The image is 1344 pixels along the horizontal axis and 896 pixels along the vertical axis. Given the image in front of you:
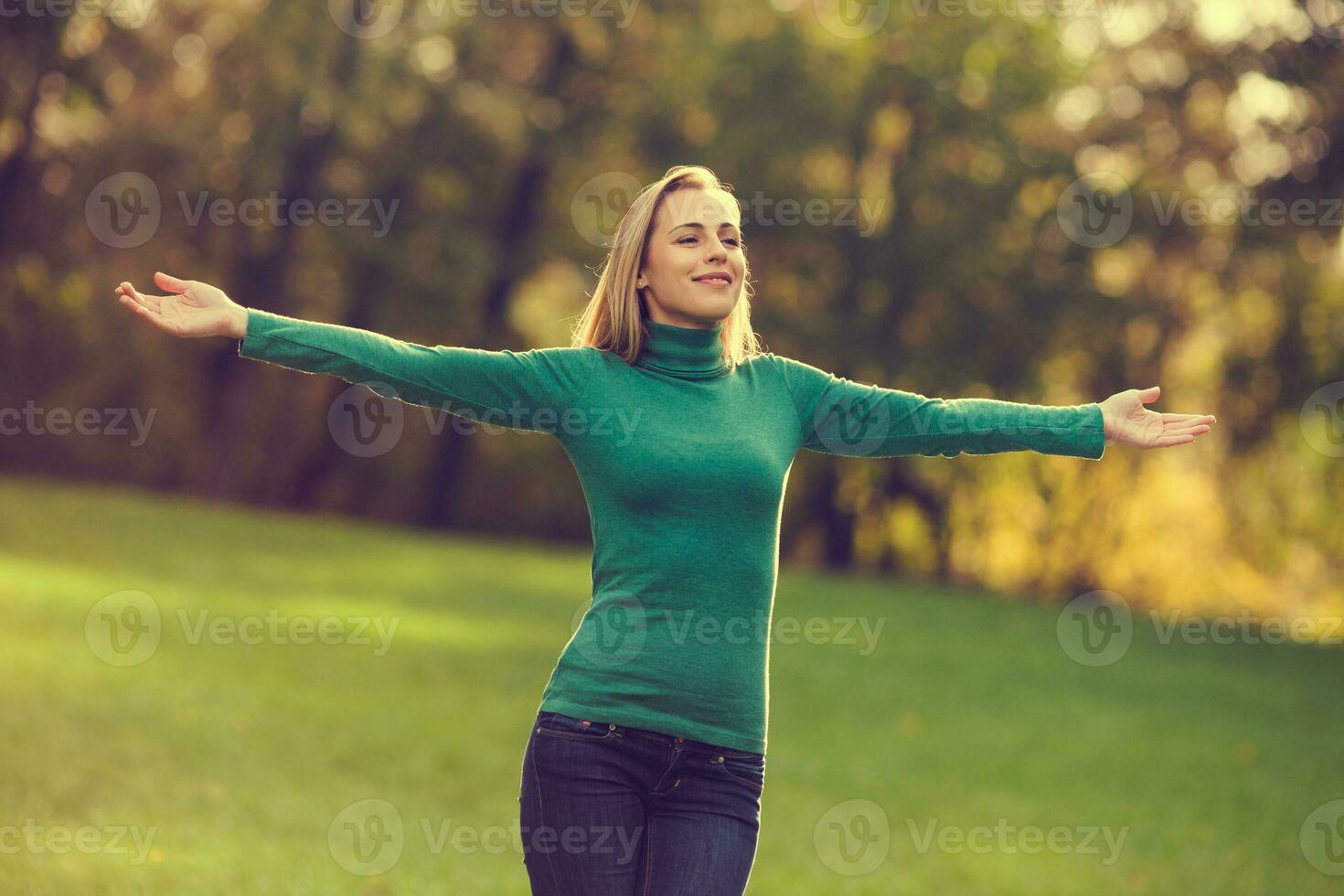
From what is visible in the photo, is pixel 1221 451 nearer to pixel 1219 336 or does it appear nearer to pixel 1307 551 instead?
pixel 1219 336

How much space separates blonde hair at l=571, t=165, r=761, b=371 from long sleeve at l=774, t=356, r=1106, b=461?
230 millimetres

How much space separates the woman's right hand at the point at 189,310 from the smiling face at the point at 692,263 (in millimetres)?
962

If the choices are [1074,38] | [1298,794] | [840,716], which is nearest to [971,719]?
[840,716]

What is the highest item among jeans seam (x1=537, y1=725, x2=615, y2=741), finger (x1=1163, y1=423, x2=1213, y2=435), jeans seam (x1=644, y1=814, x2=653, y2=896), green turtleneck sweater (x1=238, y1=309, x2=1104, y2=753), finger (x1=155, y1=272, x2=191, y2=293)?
finger (x1=1163, y1=423, x2=1213, y2=435)

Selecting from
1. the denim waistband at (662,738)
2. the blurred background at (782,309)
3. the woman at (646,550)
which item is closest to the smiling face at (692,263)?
the woman at (646,550)

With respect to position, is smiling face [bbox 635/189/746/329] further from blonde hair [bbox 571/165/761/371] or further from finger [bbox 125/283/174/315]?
finger [bbox 125/283/174/315]

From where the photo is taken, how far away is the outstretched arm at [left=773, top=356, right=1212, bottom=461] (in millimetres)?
3631

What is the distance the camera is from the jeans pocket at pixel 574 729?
3223 millimetres

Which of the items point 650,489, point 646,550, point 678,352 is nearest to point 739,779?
point 646,550

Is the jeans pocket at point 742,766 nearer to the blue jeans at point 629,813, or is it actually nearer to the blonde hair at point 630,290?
the blue jeans at point 629,813

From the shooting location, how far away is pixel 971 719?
13.5 meters

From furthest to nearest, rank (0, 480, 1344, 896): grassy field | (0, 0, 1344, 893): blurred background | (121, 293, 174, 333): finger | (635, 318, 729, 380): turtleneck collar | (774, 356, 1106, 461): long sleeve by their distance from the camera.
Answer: (0, 0, 1344, 893): blurred background → (0, 480, 1344, 896): grassy field → (774, 356, 1106, 461): long sleeve → (635, 318, 729, 380): turtleneck collar → (121, 293, 174, 333): finger

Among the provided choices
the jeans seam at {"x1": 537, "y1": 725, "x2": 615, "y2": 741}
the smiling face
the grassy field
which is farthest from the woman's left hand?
the grassy field

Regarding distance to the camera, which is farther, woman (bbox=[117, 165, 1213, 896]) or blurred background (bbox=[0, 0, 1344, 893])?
blurred background (bbox=[0, 0, 1344, 893])
